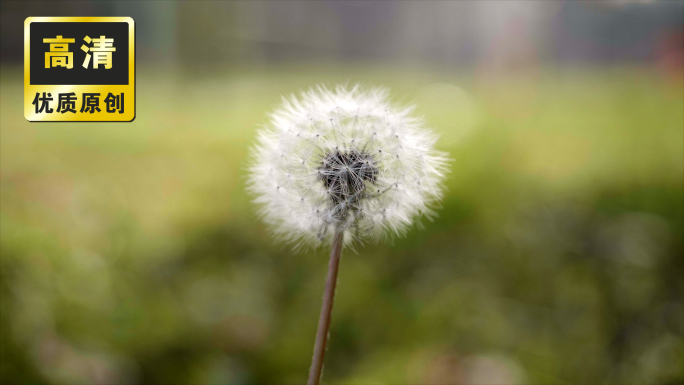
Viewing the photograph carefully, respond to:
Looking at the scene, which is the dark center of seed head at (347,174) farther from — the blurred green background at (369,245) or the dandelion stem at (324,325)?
the blurred green background at (369,245)

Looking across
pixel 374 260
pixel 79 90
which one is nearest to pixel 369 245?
pixel 374 260

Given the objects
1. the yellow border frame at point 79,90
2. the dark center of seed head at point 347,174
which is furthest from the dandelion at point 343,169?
the yellow border frame at point 79,90

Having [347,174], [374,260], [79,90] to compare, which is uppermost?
[79,90]

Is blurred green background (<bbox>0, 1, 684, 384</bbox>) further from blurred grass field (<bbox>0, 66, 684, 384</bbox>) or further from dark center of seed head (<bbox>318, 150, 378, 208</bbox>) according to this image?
dark center of seed head (<bbox>318, 150, 378, 208</bbox>)

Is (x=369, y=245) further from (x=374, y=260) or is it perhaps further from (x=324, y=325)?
(x=324, y=325)

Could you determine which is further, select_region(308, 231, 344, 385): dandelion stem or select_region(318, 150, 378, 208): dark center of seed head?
select_region(318, 150, 378, 208): dark center of seed head

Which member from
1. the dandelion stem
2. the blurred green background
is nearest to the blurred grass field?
the blurred green background
